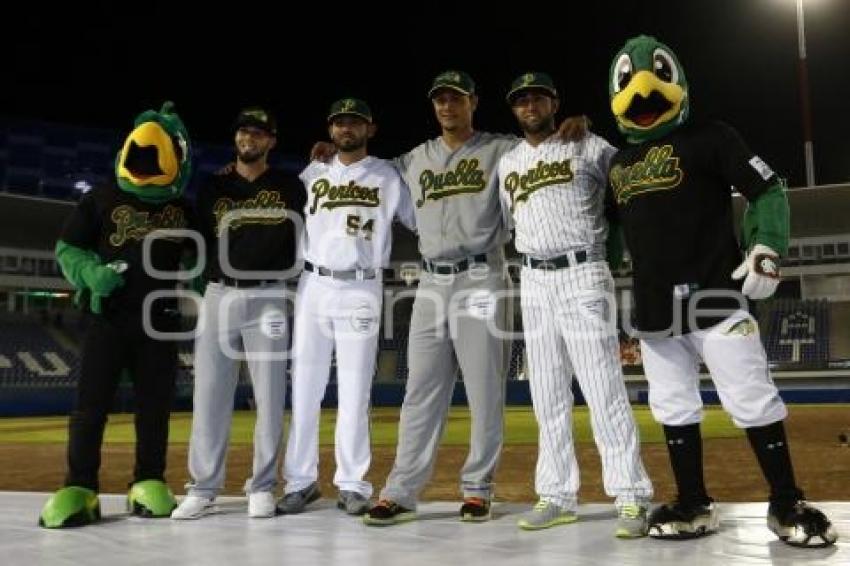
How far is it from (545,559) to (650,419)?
11820 mm

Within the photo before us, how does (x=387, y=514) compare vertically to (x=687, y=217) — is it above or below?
below

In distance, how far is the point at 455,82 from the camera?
4020 millimetres

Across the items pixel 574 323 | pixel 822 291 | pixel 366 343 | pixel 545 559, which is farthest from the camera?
pixel 822 291

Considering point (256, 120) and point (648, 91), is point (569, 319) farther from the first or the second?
point (256, 120)

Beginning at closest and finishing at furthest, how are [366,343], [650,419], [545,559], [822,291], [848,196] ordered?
[545,559] → [366,343] → [650,419] → [848,196] → [822,291]

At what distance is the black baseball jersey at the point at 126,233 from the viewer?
4.15 metres

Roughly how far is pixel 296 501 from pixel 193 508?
0.51 m

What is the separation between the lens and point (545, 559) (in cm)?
286

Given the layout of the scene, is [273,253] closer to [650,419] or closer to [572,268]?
[572,268]

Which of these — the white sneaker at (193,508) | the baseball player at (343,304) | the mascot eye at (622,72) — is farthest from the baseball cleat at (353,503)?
the mascot eye at (622,72)

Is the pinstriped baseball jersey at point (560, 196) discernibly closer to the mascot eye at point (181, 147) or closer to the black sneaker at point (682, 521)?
the black sneaker at point (682, 521)

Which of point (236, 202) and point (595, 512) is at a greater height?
point (236, 202)

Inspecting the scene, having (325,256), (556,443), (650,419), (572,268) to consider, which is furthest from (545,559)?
(650,419)

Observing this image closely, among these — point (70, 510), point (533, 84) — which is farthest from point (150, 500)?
point (533, 84)
